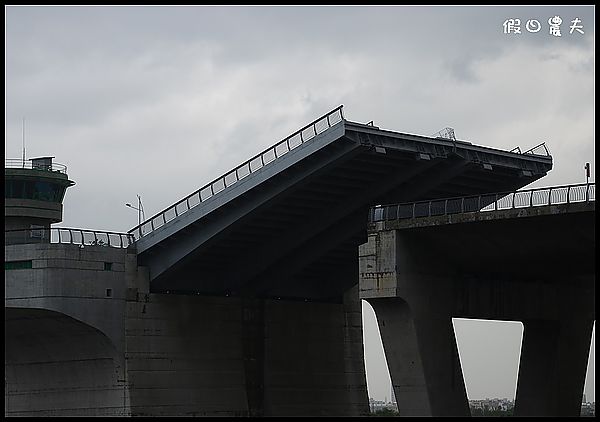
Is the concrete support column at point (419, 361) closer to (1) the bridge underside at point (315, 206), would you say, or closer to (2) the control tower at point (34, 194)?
(1) the bridge underside at point (315, 206)

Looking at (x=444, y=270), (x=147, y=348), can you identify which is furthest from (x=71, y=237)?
(x=444, y=270)

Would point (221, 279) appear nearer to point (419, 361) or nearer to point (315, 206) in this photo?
point (315, 206)

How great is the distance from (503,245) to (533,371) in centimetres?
1371

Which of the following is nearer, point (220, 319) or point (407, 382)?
point (407, 382)

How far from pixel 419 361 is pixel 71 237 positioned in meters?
21.5

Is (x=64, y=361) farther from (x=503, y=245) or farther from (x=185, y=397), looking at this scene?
(x=503, y=245)

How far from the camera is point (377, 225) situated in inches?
2172

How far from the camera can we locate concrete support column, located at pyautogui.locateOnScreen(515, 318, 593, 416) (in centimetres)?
6481

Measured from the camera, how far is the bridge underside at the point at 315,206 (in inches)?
2341

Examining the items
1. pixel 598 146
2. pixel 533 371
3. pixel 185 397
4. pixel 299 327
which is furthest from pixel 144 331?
pixel 598 146

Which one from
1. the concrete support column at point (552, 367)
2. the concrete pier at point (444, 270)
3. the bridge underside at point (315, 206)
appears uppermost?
the bridge underside at point (315, 206)

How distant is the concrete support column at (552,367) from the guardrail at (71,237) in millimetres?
23686

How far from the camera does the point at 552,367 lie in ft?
213

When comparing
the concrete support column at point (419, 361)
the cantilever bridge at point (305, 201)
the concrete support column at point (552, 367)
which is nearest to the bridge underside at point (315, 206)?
the cantilever bridge at point (305, 201)
